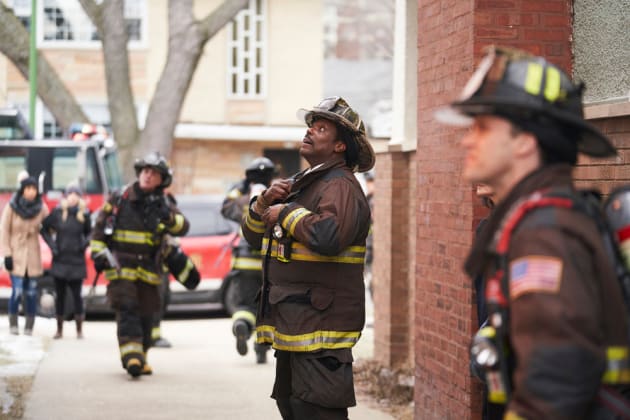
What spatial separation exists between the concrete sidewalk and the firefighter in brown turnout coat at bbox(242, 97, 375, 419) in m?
2.62

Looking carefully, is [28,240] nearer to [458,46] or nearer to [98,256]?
[98,256]

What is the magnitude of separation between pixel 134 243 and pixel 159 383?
117 centimetres

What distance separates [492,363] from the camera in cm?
335

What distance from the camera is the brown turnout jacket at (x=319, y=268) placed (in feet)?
19.1

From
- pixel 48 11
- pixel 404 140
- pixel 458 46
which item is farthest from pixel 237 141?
pixel 458 46

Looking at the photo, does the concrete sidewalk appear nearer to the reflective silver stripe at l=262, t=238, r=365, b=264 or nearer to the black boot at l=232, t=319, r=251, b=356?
the black boot at l=232, t=319, r=251, b=356

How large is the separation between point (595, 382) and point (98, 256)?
7513 mm

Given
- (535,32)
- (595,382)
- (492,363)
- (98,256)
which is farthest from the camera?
(98,256)

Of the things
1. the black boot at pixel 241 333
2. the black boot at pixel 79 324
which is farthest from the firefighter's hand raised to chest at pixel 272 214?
the black boot at pixel 79 324

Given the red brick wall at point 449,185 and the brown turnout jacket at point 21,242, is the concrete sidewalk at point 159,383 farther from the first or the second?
the red brick wall at point 449,185

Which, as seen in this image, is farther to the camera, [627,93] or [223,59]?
[223,59]

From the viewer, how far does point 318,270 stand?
19.6 feet

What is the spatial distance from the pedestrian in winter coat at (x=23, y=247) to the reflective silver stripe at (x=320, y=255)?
8528 mm

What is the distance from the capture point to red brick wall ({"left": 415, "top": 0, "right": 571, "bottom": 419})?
22.4 ft
